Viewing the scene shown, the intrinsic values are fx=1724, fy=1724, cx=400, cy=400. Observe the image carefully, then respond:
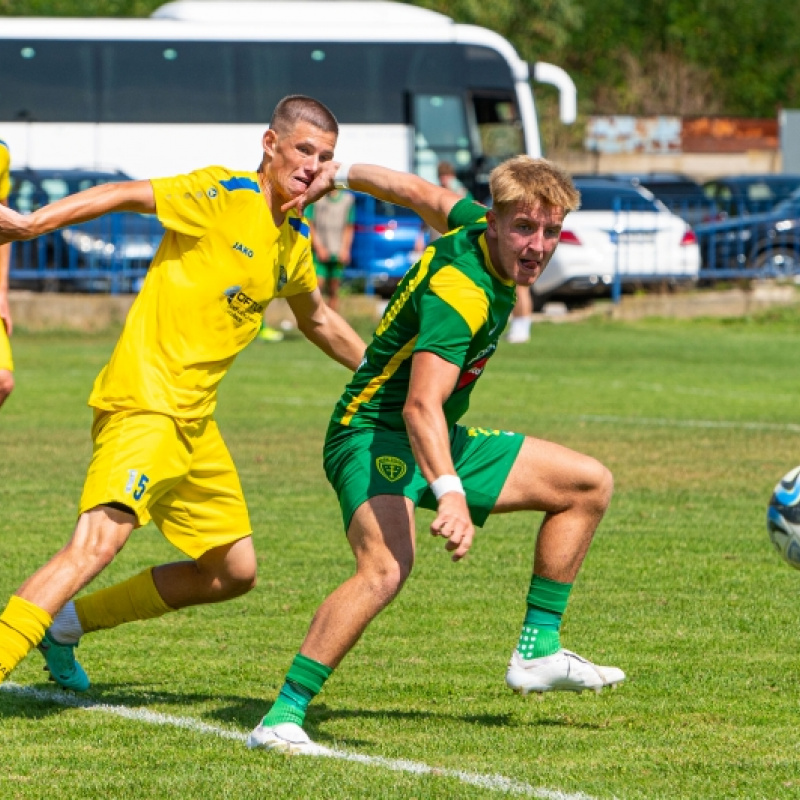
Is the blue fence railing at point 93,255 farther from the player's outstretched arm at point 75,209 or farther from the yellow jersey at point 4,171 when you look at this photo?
the player's outstretched arm at point 75,209

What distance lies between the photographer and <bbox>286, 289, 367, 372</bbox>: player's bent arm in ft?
21.3

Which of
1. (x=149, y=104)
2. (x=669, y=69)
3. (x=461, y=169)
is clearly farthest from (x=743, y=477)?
(x=669, y=69)

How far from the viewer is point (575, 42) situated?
73.9 metres

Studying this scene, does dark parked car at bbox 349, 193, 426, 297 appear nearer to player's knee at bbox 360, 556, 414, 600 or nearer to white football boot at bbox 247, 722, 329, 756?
player's knee at bbox 360, 556, 414, 600

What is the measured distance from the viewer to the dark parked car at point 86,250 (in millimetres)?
26469

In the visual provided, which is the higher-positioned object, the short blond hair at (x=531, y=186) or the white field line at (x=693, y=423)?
the short blond hair at (x=531, y=186)

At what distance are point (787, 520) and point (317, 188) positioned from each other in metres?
2.00

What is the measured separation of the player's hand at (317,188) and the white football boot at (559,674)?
5.86 ft

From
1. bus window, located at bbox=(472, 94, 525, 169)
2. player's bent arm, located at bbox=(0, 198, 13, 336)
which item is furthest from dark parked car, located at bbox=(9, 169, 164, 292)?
player's bent arm, located at bbox=(0, 198, 13, 336)

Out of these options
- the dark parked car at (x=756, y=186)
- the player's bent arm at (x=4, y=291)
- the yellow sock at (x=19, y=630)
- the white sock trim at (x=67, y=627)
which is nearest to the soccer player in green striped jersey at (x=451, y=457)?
the yellow sock at (x=19, y=630)

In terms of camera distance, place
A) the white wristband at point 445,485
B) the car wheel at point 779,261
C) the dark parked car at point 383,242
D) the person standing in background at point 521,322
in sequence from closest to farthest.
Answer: the white wristband at point 445,485 < the person standing in background at point 521,322 < the dark parked car at point 383,242 < the car wheel at point 779,261

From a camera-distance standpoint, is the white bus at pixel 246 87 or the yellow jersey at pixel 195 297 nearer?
the yellow jersey at pixel 195 297

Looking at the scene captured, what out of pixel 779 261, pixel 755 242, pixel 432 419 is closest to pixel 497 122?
pixel 755 242

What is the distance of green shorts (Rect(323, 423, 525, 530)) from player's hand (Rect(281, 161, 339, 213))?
803 mm
